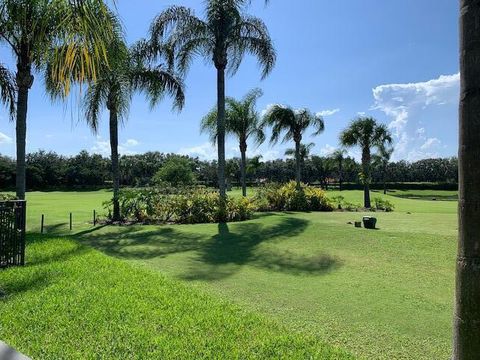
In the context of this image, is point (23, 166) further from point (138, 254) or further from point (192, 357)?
point (192, 357)

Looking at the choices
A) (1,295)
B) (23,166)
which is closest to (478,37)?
(1,295)

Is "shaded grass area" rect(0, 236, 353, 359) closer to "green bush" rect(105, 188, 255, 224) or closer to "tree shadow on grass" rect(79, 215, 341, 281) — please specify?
"tree shadow on grass" rect(79, 215, 341, 281)

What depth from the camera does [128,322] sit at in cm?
481

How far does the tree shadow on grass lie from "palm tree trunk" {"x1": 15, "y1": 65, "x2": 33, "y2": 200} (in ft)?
8.24

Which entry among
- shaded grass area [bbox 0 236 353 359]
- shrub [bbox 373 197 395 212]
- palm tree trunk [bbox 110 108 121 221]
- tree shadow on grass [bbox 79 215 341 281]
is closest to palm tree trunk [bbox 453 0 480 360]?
shaded grass area [bbox 0 236 353 359]

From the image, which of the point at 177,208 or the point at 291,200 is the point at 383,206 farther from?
the point at 177,208

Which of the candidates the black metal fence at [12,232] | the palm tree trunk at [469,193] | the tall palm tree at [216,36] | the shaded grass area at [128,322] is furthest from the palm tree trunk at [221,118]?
the palm tree trunk at [469,193]

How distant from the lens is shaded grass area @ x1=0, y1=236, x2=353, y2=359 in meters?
4.09

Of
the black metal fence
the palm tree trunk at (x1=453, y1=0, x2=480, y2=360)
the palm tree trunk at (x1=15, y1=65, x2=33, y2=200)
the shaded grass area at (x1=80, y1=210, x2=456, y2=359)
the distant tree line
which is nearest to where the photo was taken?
the palm tree trunk at (x1=453, y1=0, x2=480, y2=360)

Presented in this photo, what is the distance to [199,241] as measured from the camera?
11719 millimetres

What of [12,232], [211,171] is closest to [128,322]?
[12,232]

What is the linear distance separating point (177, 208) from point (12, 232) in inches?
358

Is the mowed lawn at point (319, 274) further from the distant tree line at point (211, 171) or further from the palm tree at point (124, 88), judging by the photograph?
the distant tree line at point (211, 171)

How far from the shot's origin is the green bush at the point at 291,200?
20.6 meters
